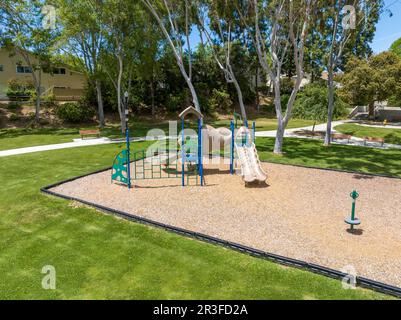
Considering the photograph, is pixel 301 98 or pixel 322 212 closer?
pixel 322 212

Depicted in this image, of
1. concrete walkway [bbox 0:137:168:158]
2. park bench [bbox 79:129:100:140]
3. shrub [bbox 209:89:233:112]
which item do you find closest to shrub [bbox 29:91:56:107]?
park bench [bbox 79:129:100:140]

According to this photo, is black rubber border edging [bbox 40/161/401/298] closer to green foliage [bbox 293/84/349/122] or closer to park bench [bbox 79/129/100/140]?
park bench [bbox 79/129/100/140]

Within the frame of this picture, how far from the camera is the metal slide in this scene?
11.9 m

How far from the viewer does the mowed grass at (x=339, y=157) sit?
14828 mm

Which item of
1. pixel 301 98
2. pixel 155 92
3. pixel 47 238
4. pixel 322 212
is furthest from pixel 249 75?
pixel 47 238

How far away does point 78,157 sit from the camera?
663 inches

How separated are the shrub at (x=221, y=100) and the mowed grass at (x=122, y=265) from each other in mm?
36846

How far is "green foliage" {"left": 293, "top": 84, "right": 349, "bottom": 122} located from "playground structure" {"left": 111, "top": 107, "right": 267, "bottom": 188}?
27.0 m

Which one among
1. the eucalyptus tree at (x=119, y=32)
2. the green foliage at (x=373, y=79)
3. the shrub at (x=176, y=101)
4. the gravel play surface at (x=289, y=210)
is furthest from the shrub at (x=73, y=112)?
the green foliage at (x=373, y=79)

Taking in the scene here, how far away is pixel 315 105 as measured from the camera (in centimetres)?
3969

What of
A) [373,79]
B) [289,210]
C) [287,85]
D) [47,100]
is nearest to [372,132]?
[373,79]

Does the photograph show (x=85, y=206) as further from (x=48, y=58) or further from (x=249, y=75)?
(x=249, y=75)

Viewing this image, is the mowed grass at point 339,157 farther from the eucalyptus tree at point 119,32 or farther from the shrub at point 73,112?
the shrub at point 73,112
